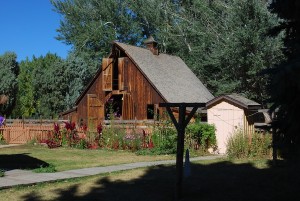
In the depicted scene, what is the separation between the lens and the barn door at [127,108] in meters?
29.9

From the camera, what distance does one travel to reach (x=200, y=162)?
14.4 metres

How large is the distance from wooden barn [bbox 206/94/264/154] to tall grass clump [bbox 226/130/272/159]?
32.5 inches

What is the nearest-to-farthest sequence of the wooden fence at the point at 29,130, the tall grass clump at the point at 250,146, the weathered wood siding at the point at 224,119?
the tall grass clump at the point at 250,146, the weathered wood siding at the point at 224,119, the wooden fence at the point at 29,130

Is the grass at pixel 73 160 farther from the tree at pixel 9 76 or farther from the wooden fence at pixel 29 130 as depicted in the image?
the tree at pixel 9 76

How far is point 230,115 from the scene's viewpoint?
17219 mm

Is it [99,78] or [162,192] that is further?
[99,78]

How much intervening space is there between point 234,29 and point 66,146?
616 inches

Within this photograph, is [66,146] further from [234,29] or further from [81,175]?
[234,29]

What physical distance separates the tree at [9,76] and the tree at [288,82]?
42218 millimetres

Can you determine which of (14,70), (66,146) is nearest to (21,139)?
(66,146)

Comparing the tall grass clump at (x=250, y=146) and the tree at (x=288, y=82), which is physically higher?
the tree at (x=288, y=82)

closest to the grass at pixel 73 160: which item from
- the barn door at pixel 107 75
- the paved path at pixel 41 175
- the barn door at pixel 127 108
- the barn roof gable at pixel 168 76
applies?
the paved path at pixel 41 175

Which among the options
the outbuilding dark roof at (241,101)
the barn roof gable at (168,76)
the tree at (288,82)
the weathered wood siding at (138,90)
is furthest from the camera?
the weathered wood siding at (138,90)

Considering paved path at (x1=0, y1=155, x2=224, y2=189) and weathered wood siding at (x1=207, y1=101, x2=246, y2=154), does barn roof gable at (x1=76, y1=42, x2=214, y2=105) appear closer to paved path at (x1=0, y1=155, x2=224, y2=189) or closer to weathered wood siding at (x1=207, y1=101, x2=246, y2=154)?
weathered wood siding at (x1=207, y1=101, x2=246, y2=154)
